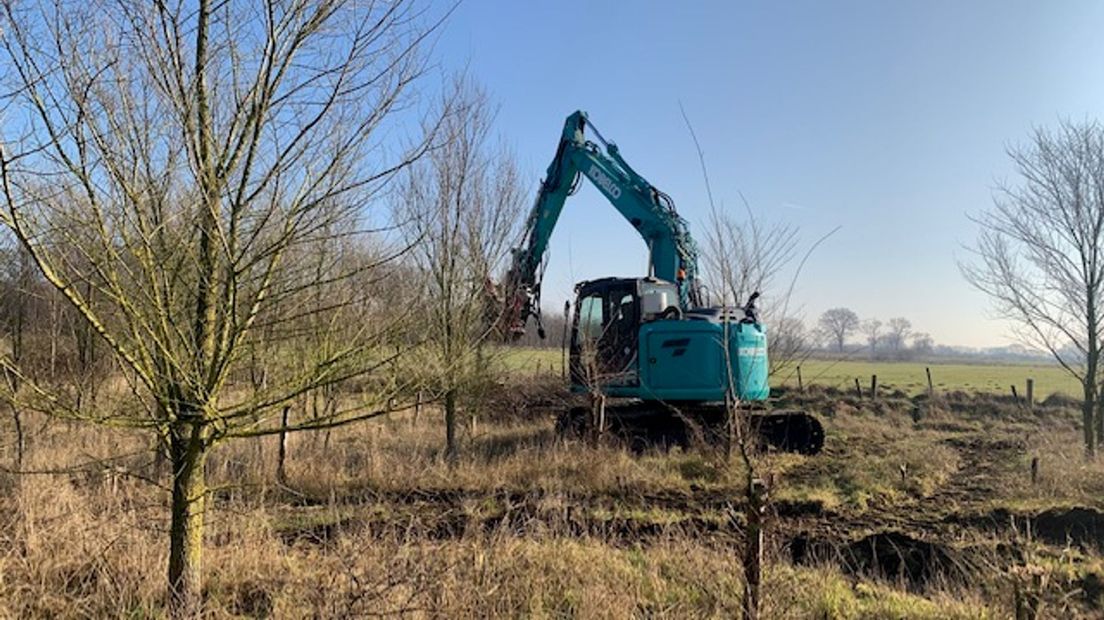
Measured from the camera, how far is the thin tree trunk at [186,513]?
3.39 metres

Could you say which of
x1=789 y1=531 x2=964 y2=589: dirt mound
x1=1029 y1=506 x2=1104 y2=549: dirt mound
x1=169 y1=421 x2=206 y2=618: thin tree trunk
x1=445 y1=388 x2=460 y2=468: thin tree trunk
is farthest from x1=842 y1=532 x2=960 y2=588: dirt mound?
x1=445 y1=388 x2=460 y2=468: thin tree trunk

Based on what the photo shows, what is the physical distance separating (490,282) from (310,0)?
653cm

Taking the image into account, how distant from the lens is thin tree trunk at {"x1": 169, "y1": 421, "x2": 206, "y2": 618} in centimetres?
339

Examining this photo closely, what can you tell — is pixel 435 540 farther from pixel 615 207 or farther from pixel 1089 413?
pixel 1089 413

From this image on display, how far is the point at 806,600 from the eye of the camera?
181 inches

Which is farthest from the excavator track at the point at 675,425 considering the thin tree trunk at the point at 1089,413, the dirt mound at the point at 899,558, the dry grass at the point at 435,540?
the thin tree trunk at the point at 1089,413

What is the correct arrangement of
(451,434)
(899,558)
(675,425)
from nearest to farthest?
(899,558), (451,434), (675,425)

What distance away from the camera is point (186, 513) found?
3.45 metres

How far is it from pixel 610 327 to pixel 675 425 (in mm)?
1984

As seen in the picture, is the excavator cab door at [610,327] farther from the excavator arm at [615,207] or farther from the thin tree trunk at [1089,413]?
the thin tree trunk at [1089,413]

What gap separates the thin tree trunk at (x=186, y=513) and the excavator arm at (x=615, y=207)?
27.8 feet

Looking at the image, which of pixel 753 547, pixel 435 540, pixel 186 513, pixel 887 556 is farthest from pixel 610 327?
pixel 186 513

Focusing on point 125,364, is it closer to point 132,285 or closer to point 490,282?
point 132,285

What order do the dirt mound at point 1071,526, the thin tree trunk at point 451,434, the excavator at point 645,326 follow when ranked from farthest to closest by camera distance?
the excavator at point 645,326, the thin tree trunk at point 451,434, the dirt mound at point 1071,526
